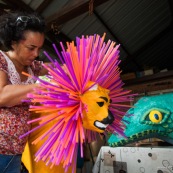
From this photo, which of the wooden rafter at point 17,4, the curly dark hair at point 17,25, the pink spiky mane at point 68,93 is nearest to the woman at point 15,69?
the curly dark hair at point 17,25

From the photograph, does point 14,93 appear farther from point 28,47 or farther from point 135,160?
point 135,160

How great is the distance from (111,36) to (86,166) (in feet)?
6.20

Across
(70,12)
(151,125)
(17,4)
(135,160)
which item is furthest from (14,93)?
(17,4)

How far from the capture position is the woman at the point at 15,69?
2.24 ft

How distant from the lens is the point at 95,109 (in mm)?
505

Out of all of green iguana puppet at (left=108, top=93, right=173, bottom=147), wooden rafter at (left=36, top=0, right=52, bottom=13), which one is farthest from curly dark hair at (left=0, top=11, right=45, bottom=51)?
wooden rafter at (left=36, top=0, right=52, bottom=13)

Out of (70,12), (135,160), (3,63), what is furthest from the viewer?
(70,12)

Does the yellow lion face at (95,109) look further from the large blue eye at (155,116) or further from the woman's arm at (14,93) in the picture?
the large blue eye at (155,116)

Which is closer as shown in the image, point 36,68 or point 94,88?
point 94,88

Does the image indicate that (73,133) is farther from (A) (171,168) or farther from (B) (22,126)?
(A) (171,168)

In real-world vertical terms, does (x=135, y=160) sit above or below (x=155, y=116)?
below

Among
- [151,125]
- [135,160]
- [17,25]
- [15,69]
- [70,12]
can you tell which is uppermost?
[70,12]

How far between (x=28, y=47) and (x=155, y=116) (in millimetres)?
762

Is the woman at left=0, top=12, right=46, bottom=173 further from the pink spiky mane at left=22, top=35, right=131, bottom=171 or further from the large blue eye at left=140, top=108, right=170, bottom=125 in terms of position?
the large blue eye at left=140, top=108, right=170, bottom=125
